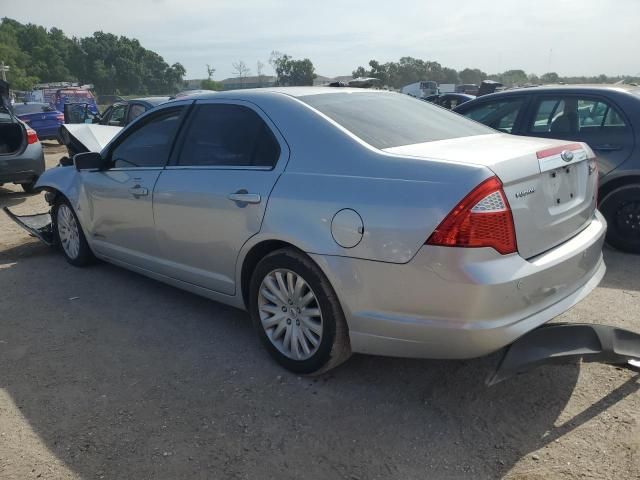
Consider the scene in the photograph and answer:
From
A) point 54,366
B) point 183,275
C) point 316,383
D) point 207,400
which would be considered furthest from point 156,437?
point 183,275

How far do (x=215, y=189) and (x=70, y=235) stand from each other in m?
2.65

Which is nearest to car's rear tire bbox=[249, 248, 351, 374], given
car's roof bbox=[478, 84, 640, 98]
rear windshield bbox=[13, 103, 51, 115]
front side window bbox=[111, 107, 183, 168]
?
front side window bbox=[111, 107, 183, 168]

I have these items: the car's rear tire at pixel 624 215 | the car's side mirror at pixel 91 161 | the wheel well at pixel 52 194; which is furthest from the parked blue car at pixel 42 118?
the car's rear tire at pixel 624 215

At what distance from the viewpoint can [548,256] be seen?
9.00 ft

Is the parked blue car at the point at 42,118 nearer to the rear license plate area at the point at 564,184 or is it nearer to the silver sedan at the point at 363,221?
the silver sedan at the point at 363,221

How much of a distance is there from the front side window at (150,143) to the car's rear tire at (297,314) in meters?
1.45

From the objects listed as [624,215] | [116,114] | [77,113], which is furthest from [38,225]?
[77,113]

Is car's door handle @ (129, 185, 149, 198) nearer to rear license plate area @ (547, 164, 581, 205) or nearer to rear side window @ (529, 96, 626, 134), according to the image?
rear license plate area @ (547, 164, 581, 205)

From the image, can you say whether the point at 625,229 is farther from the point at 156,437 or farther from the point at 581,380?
the point at 156,437

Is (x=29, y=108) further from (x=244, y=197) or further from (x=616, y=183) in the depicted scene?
(x=616, y=183)

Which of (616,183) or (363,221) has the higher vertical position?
(363,221)

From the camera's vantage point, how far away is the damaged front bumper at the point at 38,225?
19.3 ft

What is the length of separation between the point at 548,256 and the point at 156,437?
2134 millimetres

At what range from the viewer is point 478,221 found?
8.05 ft
